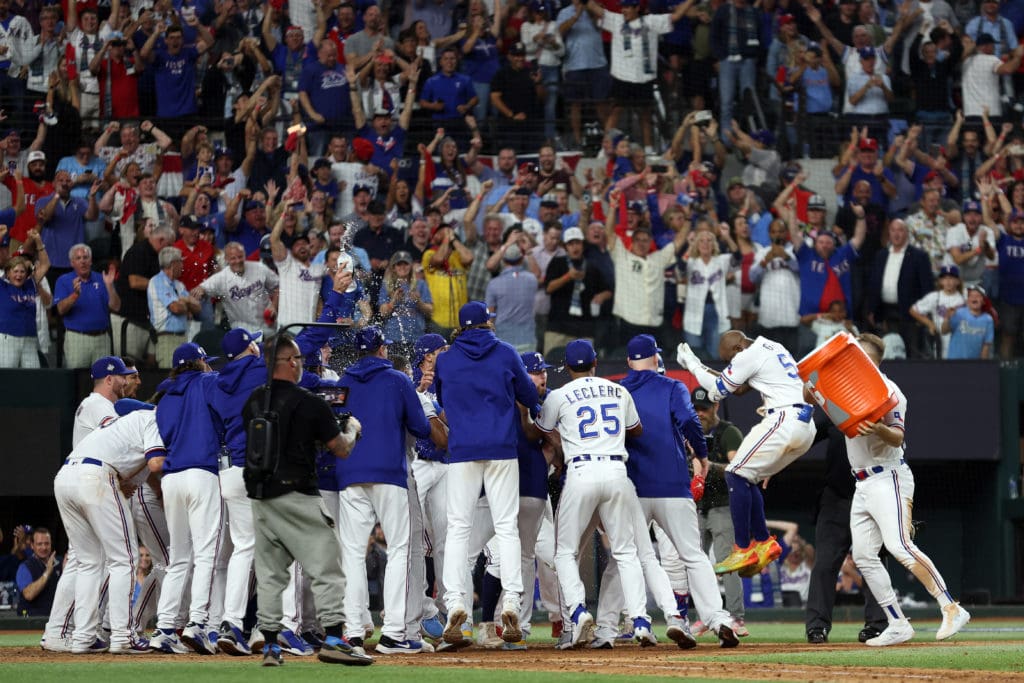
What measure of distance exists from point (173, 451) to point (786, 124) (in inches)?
479

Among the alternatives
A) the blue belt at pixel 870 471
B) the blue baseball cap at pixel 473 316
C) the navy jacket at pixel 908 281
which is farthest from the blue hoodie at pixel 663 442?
the navy jacket at pixel 908 281

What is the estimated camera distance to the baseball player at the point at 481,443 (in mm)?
10641

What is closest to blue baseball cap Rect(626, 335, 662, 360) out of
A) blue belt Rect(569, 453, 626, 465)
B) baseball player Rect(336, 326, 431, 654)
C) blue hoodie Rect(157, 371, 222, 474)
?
blue belt Rect(569, 453, 626, 465)

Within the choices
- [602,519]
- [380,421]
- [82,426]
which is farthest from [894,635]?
[82,426]

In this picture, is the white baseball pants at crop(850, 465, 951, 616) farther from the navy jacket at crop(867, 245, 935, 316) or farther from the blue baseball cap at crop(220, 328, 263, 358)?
the navy jacket at crop(867, 245, 935, 316)

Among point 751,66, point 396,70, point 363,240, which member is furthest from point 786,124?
point 363,240

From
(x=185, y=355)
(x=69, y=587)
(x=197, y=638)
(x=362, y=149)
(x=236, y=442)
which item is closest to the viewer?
(x=236, y=442)

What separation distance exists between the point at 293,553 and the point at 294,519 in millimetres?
200

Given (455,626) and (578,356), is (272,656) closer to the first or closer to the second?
(455,626)

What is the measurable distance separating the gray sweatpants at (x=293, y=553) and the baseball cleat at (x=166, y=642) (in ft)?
6.73

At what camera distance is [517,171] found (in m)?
18.8

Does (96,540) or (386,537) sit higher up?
(386,537)

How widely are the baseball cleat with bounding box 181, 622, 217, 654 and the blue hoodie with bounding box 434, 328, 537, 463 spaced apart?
2.11 m

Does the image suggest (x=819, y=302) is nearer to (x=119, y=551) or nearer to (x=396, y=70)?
(x=396, y=70)
